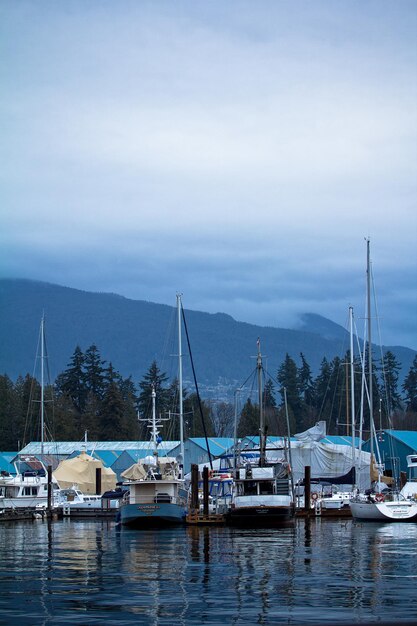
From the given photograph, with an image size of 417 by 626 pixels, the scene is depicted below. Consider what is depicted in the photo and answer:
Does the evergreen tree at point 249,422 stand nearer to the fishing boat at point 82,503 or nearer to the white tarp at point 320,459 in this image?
the white tarp at point 320,459

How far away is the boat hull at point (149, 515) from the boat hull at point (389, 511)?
45.9 feet

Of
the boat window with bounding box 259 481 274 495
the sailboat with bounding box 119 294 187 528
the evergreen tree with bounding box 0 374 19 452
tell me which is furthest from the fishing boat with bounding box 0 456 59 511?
the evergreen tree with bounding box 0 374 19 452

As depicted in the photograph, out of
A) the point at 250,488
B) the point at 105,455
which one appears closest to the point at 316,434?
the point at 105,455

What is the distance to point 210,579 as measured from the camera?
3575 cm

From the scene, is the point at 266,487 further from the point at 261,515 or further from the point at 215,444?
the point at 215,444

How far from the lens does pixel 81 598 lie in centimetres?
3017

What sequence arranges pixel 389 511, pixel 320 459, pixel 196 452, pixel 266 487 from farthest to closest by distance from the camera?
pixel 196 452, pixel 320 459, pixel 389 511, pixel 266 487

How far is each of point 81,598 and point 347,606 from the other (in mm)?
7604

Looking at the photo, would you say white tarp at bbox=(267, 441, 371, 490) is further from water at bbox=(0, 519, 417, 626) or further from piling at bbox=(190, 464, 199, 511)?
water at bbox=(0, 519, 417, 626)

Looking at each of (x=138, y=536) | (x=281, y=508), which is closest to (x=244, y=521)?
(x=281, y=508)

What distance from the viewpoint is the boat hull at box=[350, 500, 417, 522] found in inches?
2940

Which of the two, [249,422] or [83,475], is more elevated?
[249,422]

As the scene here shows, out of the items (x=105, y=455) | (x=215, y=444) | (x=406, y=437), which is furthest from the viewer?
(x=105, y=455)

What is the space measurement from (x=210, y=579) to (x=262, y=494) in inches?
1390
